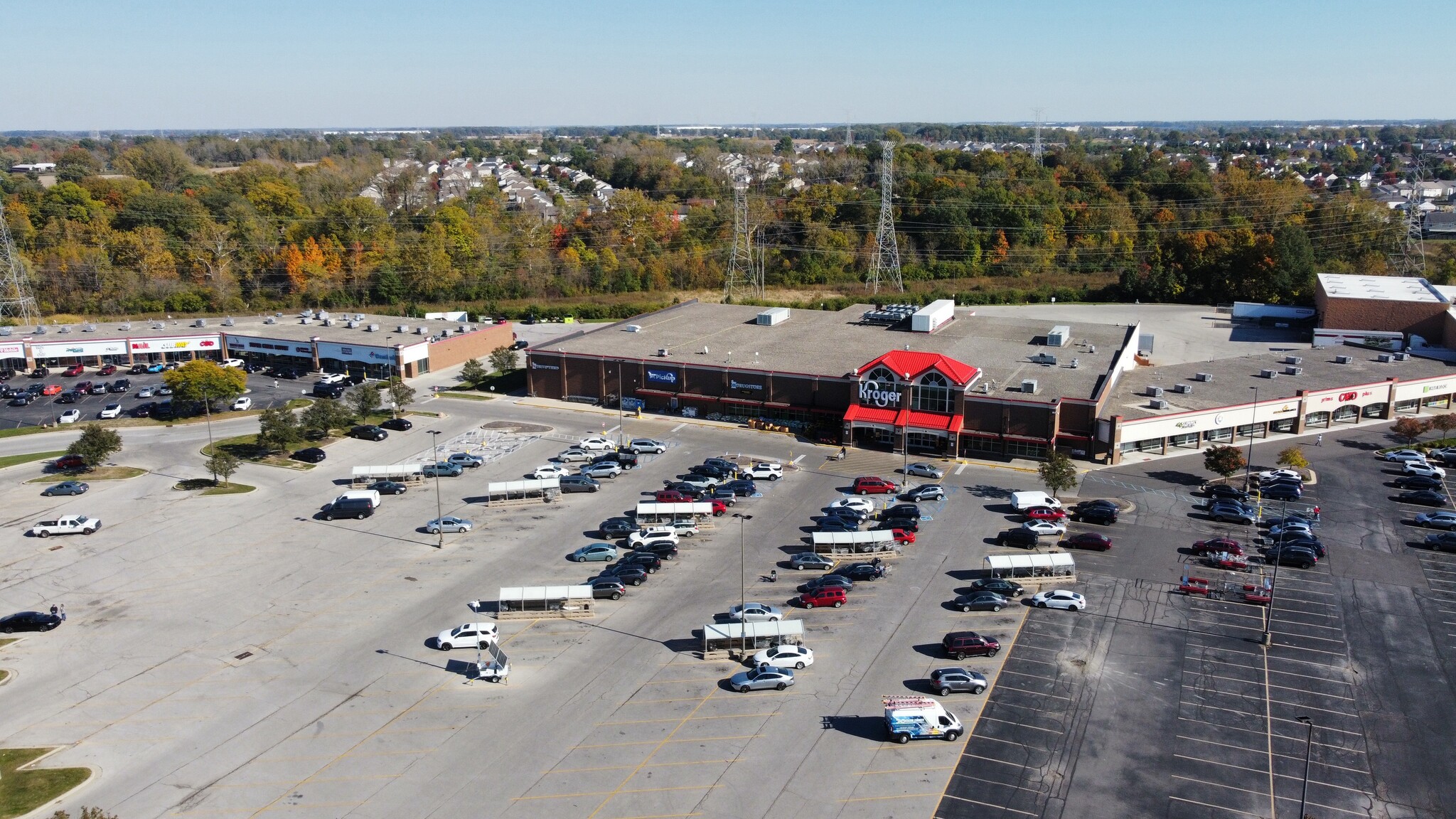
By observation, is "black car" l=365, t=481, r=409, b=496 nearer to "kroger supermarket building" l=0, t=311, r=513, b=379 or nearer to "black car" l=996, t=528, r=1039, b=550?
"kroger supermarket building" l=0, t=311, r=513, b=379

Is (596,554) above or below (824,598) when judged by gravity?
above

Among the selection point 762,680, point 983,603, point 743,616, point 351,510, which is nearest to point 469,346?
point 351,510

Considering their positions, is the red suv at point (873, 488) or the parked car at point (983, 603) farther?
the red suv at point (873, 488)

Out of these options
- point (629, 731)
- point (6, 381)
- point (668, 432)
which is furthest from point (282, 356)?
point (629, 731)

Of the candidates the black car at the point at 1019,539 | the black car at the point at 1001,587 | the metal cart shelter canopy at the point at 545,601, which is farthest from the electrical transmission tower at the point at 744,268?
the metal cart shelter canopy at the point at 545,601

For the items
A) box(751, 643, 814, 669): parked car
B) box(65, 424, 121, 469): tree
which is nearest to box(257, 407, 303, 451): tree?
box(65, 424, 121, 469): tree

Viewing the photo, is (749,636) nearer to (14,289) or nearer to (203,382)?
(203,382)

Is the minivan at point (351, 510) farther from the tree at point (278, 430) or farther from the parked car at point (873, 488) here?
the parked car at point (873, 488)
